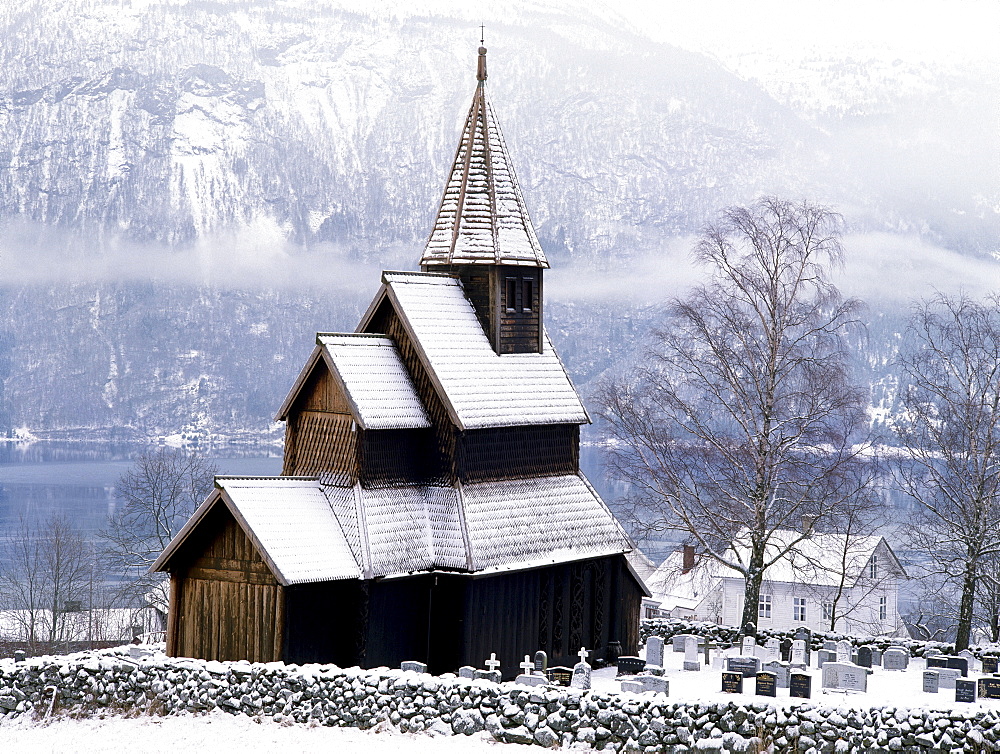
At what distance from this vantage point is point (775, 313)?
91.7 ft

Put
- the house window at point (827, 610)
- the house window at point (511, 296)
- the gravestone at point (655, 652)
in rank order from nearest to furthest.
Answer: the gravestone at point (655, 652), the house window at point (511, 296), the house window at point (827, 610)

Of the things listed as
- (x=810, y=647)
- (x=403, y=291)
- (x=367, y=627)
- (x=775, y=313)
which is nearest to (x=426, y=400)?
(x=403, y=291)

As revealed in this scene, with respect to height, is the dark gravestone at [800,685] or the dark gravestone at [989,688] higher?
the dark gravestone at [800,685]

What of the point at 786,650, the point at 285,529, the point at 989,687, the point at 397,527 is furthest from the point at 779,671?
the point at 285,529

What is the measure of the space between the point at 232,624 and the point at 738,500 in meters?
12.6

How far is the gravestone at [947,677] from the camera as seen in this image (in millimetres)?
23828

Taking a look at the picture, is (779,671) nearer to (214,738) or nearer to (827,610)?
(214,738)

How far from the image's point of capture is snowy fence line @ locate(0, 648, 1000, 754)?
1750 centimetres

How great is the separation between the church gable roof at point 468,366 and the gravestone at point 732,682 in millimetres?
6365

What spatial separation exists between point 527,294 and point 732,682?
943 centimetres

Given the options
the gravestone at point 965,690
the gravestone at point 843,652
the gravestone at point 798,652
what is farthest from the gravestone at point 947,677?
the gravestone at point 798,652

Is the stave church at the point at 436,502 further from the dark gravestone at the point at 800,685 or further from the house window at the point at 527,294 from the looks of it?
the dark gravestone at the point at 800,685

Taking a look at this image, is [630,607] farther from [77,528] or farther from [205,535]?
[77,528]

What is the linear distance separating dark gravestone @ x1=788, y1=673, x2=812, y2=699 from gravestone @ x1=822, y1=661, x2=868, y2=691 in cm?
198
